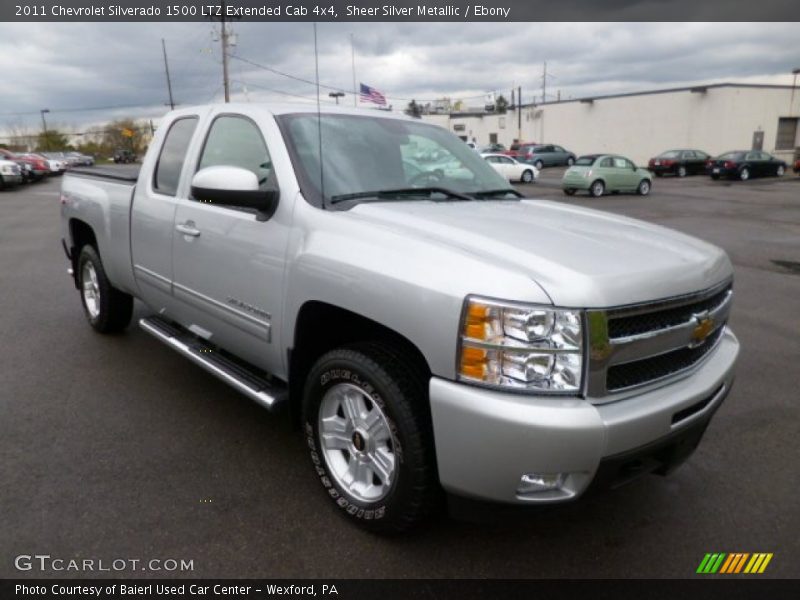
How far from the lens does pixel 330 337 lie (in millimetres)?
2928

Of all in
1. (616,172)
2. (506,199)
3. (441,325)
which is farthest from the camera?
(616,172)

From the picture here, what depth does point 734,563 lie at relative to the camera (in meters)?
2.54

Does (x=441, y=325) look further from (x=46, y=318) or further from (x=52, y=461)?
(x=46, y=318)

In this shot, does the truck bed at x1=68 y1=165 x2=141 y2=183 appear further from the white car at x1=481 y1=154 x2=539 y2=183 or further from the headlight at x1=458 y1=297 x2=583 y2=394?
the white car at x1=481 y1=154 x2=539 y2=183

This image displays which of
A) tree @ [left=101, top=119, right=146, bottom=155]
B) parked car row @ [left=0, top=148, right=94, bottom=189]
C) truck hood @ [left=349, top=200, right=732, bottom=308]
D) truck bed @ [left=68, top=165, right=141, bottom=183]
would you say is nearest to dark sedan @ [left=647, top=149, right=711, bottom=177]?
parked car row @ [left=0, top=148, right=94, bottom=189]

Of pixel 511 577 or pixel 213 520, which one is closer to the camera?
pixel 511 577

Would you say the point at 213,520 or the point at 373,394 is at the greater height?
the point at 373,394

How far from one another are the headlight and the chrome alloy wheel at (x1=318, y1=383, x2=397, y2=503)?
0.55 metres

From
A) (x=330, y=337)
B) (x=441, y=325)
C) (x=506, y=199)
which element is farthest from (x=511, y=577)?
(x=506, y=199)

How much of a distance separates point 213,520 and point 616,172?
73.2 feet

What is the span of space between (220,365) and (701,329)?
2.48m

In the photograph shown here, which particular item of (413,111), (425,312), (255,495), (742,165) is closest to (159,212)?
(255,495)

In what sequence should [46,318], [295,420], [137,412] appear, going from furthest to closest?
[46,318] < [137,412] < [295,420]

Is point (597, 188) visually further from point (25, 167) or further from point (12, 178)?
point (25, 167)
